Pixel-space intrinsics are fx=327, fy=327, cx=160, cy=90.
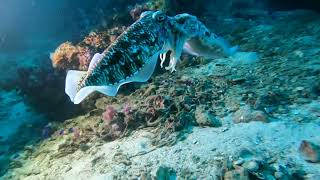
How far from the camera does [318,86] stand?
5562 mm

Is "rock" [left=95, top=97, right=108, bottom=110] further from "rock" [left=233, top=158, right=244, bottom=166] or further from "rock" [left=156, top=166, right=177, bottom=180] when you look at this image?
"rock" [left=233, top=158, right=244, bottom=166]

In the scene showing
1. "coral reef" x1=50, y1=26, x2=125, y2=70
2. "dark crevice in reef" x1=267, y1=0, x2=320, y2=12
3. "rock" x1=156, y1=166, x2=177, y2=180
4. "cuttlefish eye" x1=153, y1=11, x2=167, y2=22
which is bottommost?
"rock" x1=156, y1=166, x2=177, y2=180

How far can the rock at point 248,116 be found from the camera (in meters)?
4.89

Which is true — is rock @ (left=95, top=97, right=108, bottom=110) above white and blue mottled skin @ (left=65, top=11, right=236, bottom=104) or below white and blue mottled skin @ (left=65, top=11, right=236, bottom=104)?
below

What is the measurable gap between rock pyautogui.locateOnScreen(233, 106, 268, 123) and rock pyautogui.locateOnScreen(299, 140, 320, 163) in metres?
0.82

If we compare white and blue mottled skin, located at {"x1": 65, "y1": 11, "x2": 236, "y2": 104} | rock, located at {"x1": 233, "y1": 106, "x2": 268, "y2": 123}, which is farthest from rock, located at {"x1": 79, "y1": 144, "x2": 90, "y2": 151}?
rock, located at {"x1": 233, "y1": 106, "x2": 268, "y2": 123}

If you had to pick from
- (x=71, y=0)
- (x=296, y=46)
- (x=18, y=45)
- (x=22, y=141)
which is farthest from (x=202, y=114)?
(x=71, y=0)

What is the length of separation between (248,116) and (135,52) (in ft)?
7.08

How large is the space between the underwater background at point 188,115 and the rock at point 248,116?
2 centimetres

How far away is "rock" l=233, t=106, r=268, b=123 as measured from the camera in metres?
4.89

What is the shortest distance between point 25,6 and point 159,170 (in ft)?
60.5

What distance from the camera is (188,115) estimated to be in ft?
A: 17.5

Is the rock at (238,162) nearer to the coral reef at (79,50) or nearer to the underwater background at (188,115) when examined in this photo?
the underwater background at (188,115)

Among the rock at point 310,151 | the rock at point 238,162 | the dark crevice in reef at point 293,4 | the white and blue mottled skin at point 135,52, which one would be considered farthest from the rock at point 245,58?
the dark crevice in reef at point 293,4
